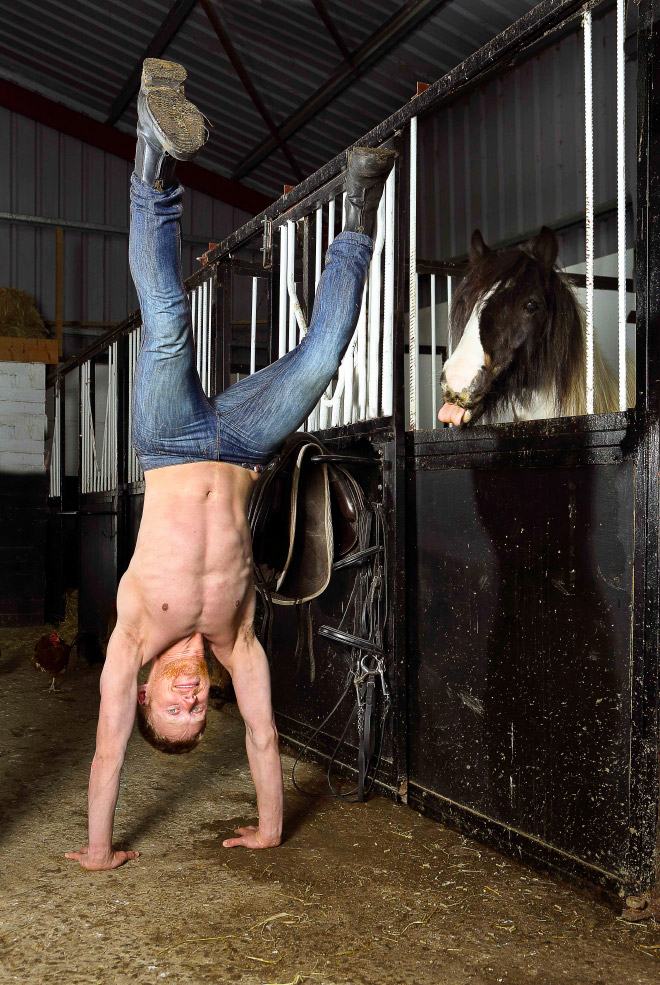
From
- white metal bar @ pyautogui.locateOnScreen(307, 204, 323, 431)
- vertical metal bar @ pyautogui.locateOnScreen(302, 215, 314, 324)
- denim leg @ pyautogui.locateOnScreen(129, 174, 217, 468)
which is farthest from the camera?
vertical metal bar @ pyautogui.locateOnScreen(302, 215, 314, 324)

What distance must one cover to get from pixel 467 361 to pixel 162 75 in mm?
1139

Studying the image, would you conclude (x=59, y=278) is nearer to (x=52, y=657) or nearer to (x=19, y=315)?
(x=19, y=315)

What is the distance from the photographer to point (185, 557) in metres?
2.23

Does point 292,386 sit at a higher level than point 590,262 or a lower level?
lower

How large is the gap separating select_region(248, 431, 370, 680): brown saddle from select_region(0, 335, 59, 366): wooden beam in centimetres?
538

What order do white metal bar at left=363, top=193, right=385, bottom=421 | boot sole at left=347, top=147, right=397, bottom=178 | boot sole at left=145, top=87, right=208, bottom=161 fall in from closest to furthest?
boot sole at left=145, top=87, right=208, bottom=161 < boot sole at left=347, top=147, right=397, bottom=178 < white metal bar at left=363, top=193, right=385, bottom=421

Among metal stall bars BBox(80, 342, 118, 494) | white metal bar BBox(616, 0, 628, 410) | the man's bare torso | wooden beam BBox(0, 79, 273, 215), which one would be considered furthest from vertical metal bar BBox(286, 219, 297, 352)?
wooden beam BBox(0, 79, 273, 215)

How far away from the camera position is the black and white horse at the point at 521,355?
251 centimetres

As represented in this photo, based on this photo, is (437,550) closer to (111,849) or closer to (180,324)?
(180,324)

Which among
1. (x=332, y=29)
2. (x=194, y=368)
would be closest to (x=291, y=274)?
(x=194, y=368)

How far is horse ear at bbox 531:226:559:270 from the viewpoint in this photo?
8.55ft

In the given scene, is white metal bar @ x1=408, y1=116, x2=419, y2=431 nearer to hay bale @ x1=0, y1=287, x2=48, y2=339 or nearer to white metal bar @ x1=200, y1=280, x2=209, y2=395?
white metal bar @ x1=200, y1=280, x2=209, y2=395

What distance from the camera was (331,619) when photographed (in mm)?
3180

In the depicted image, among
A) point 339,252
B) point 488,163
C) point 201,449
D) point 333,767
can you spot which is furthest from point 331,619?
point 488,163
